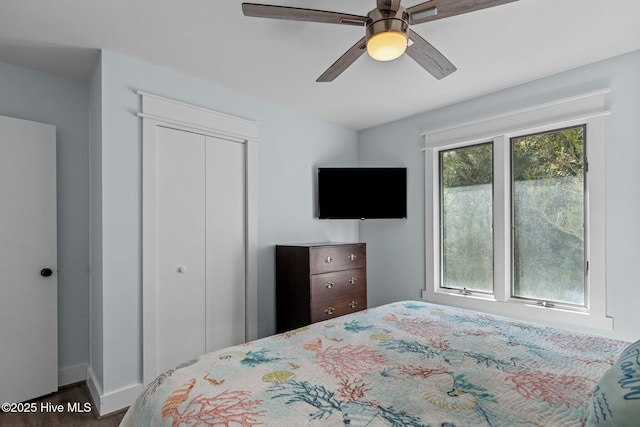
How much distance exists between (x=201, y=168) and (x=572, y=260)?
123 inches

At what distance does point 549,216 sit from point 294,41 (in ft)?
8.07

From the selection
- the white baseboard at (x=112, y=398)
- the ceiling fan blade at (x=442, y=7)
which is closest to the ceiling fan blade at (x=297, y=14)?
the ceiling fan blade at (x=442, y=7)

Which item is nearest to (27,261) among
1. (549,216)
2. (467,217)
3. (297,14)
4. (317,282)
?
(317,282)

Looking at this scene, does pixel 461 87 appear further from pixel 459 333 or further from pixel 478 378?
pixel 478 378

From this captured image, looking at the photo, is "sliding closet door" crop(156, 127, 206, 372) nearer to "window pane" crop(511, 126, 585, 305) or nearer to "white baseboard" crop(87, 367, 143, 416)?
"white baseboard" crop(87, 367, 143, 416)

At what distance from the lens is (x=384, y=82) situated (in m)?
2.80

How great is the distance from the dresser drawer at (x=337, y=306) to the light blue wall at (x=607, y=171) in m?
0.59

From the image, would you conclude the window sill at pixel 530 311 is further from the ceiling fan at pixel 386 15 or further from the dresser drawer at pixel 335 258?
the ceiling fan at pixel 386 15

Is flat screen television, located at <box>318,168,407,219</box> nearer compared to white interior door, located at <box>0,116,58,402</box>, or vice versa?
white interior door, located at <box>0,116,58,402</box>

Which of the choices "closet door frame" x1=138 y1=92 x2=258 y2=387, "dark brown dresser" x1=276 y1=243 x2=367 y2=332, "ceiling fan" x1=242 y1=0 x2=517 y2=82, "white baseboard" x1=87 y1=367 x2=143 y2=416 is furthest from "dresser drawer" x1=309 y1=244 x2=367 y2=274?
"ceiling fan" x1=242 y1=0 x2=517 y2=82

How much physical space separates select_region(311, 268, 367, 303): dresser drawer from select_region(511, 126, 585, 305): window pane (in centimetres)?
140

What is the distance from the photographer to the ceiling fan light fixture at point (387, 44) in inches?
59.3

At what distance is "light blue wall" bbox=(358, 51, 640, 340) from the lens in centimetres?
231

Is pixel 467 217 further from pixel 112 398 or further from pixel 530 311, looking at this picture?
pixel 112 398
